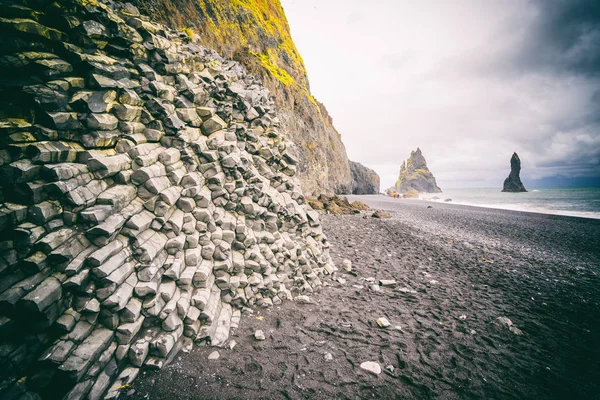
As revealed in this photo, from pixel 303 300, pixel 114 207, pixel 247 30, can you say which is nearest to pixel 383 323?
pixel 303 300

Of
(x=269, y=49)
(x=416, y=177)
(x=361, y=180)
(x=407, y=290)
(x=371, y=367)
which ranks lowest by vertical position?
(x=371, y=367)

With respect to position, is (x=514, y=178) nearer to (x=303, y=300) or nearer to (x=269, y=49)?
(x=269, y=49)

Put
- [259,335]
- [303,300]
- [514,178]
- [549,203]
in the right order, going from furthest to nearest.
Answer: [514,178] → [549,203] → [303,300] → [259,335]

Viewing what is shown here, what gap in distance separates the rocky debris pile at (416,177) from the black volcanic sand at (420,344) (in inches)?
6114

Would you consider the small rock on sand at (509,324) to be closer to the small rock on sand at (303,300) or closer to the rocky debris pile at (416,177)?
the small rock on sand at (303,300)

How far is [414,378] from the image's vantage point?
169 inches

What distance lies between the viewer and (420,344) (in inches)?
204

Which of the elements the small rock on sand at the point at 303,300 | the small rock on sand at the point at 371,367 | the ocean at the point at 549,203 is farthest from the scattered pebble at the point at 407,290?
the ocean at the point at 549,203

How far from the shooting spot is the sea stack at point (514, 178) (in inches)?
3907

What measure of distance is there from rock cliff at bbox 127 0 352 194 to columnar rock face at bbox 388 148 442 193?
127 metres

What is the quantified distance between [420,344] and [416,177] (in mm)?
171927

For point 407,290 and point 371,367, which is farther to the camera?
point 407,290

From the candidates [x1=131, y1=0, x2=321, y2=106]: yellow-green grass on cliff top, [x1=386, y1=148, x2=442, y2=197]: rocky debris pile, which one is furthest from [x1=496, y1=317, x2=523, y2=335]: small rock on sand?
[x1=386, y1=148, x2=442, y2=197]: rocky debris pile

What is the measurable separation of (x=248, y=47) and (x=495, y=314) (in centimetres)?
3462
